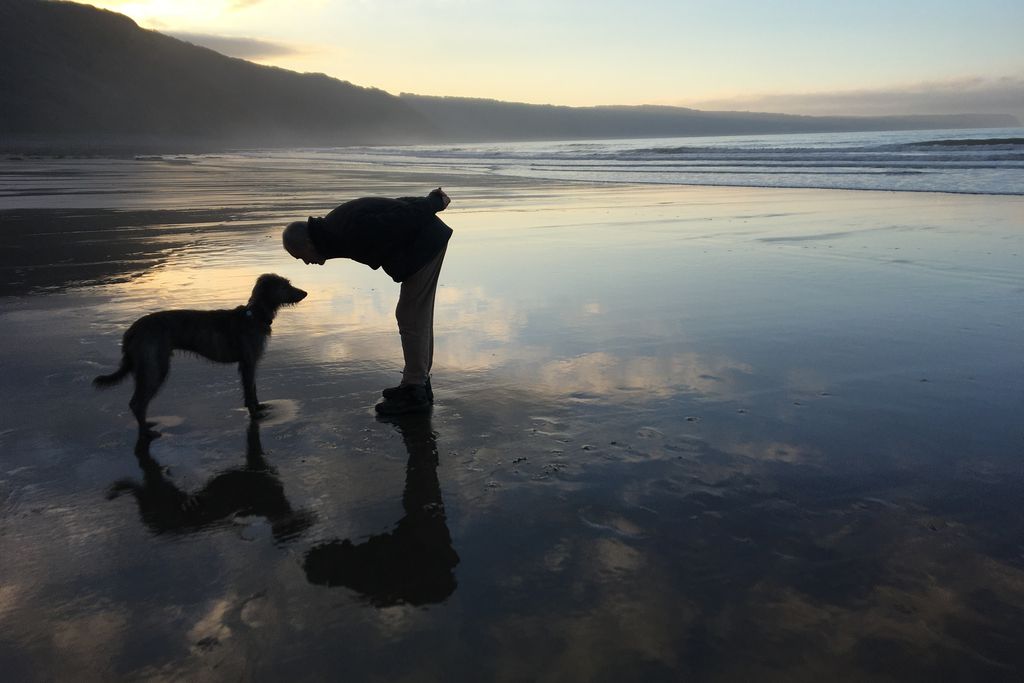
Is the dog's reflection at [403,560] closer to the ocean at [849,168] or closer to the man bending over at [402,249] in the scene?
the man bending over at [402,249]

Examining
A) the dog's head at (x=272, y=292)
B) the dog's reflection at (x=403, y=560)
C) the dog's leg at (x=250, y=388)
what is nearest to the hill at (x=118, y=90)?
the dog's head at (x=272, y=292)

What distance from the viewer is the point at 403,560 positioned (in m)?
3.00

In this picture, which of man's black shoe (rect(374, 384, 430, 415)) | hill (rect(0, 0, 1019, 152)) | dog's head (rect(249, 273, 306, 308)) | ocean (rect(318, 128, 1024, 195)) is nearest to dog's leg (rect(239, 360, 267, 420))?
dog's head (rect(249, 273, 306, 308))

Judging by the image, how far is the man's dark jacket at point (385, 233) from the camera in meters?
4.45

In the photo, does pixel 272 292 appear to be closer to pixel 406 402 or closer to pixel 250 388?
pixel 250 388

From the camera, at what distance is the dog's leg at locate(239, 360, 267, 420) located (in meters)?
4.69

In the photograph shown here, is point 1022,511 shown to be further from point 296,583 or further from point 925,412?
point 296,583

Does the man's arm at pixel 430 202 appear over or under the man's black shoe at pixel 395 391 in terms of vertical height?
over

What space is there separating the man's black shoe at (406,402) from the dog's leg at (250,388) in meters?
0.78

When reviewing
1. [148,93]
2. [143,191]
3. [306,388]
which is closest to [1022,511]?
[306,388]

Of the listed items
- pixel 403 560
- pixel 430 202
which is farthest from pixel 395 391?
pixel 403 560

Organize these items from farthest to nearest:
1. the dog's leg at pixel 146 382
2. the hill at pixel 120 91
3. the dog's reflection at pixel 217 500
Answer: the hill at pixel 120 91
the dog's leg at pixel 146 382
the dog's reflection at pixel 217 500

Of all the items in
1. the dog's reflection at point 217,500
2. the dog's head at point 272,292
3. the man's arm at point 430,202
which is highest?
the man's arm at point 430,202

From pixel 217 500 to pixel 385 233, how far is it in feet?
6.22
